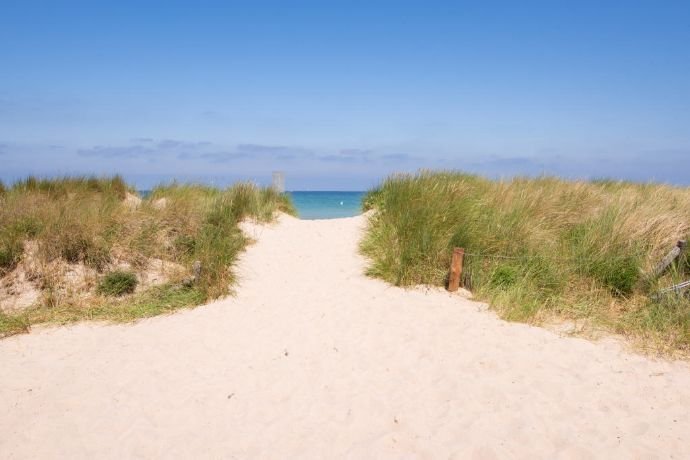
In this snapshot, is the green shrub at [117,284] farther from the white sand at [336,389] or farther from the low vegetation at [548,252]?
the low vegetation at [548,252]

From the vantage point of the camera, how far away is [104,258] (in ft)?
23.4

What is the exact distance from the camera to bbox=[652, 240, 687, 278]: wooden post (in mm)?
5824

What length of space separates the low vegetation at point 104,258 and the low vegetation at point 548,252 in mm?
2824

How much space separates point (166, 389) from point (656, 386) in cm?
472

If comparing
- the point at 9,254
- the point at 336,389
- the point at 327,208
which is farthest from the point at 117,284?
the point at 327,208

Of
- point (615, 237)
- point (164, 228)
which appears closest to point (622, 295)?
point (615, 237)

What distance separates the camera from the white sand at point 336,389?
3.41 metres

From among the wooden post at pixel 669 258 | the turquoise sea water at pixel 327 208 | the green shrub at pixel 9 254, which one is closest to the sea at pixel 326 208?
the turquoise sea water at pixel 327 208

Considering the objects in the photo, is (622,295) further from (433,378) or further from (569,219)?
(433,378)

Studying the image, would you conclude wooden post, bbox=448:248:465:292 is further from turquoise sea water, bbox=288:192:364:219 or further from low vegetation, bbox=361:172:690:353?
turquoise sea water, bbox=288:192:364:219

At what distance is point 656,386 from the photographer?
160 inches

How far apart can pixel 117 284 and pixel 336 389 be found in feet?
14.3

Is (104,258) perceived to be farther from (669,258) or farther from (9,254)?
(669,258)

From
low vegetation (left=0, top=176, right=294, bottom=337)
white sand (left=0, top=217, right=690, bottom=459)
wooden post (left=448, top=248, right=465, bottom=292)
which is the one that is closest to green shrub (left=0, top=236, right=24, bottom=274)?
low vegetation (left=0, top=176, right=294, bottom=337)
